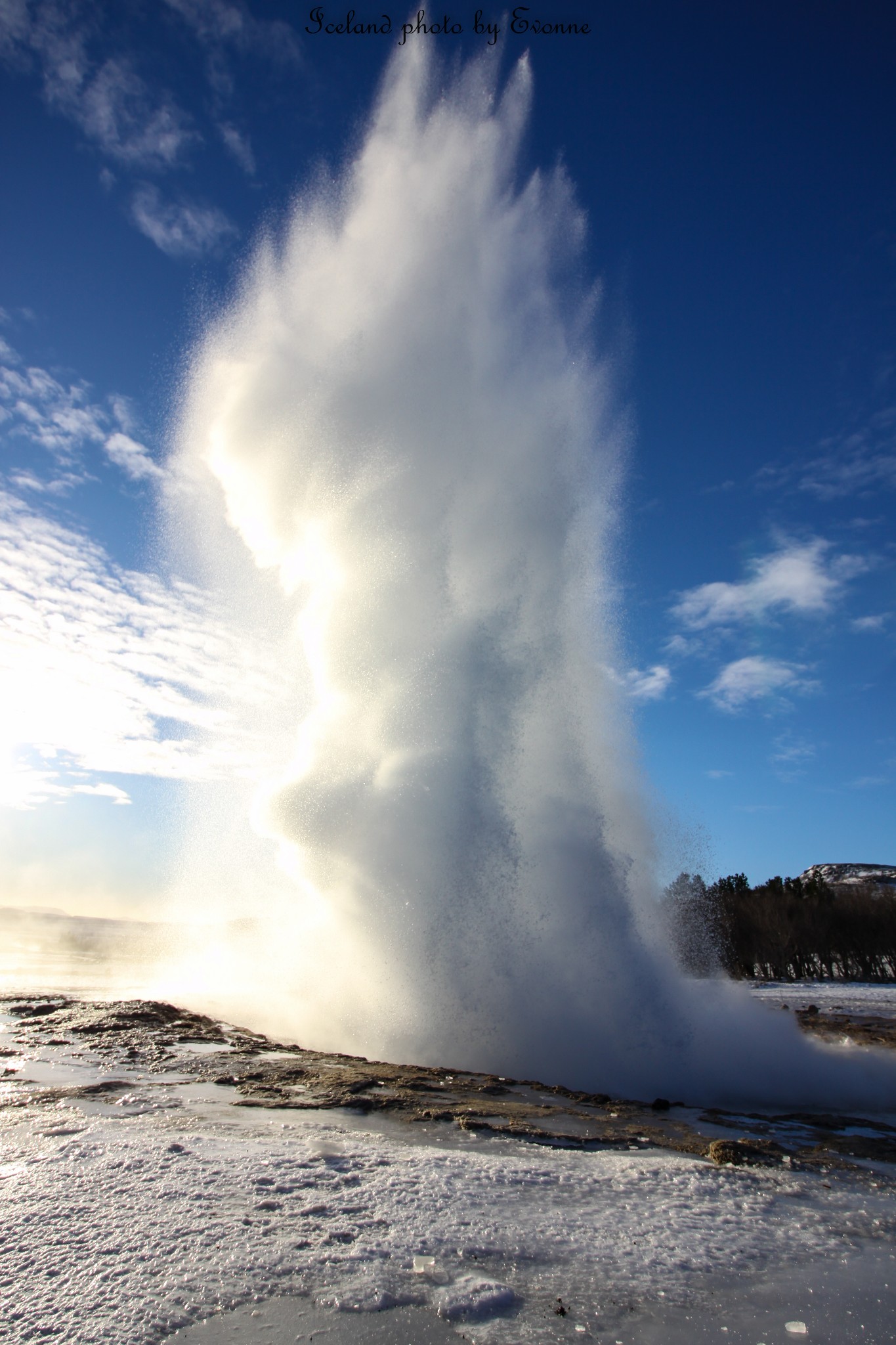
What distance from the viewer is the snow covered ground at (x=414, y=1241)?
345cm

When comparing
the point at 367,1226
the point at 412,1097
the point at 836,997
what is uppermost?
the point at 836,997

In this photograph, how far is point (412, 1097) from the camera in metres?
8.79

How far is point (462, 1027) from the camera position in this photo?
1266 centimetres

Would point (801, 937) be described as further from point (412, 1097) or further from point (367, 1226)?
point (367, 1226)

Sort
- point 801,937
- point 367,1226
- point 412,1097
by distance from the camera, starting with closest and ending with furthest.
Answer: point 367,1226, point 412,1097, point 801,937

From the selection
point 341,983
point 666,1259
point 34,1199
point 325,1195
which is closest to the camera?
point 666,1259

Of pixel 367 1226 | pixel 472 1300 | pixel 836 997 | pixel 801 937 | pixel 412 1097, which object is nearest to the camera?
pixel 472 1300

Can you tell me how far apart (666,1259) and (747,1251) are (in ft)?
2.17

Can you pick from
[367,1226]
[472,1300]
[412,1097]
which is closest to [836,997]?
[412,1097]

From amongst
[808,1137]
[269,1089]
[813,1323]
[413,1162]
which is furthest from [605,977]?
[813,1323]

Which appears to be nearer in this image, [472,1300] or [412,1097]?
[472,1300]

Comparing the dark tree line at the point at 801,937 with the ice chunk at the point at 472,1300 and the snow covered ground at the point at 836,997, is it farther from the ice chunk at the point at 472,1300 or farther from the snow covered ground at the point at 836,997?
the ice chunk at the point at 472,1300

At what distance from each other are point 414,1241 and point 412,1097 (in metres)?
4.87

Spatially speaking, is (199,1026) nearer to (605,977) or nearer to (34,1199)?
(605,977)
